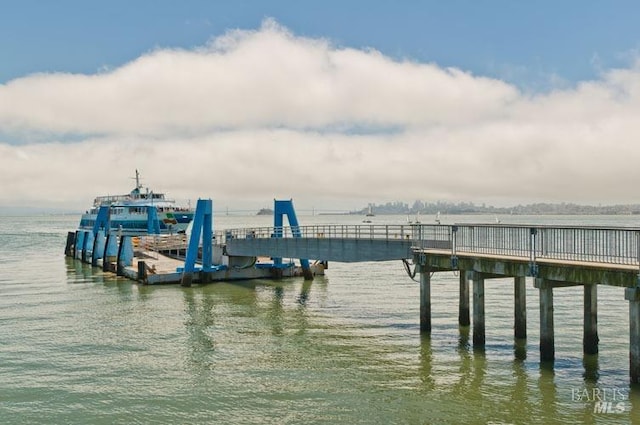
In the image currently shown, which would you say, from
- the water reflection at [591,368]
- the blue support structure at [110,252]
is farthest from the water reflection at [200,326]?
the blue support structure at [110,252]

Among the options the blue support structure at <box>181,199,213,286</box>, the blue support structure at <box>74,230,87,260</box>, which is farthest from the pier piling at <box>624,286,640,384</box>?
the blue support structure at <box>74,230,87,260</box>

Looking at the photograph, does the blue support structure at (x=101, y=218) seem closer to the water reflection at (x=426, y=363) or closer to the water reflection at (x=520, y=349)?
the water reflection at (x=426, y=363)

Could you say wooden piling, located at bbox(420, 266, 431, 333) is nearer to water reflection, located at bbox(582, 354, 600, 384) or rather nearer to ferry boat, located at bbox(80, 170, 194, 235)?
water reflection, located at bbox(582, 354, 600, 384)

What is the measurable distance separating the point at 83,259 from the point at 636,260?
65004 millimetres

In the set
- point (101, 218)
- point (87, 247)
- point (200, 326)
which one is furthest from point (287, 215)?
point (87, 247)

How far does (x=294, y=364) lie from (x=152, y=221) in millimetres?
62508

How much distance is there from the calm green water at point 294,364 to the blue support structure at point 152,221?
40.5 metres

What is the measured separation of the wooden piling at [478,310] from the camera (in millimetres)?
24703

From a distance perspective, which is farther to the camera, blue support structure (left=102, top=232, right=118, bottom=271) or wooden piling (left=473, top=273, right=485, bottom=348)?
blue support structure (left=102, top=232, right=118, bottom=271)

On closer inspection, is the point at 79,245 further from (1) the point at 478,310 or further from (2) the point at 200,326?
(1) the point at 478,310

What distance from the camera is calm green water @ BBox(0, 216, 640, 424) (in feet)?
60.4

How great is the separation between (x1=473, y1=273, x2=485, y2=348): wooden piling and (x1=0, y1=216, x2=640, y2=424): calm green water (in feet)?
2.17

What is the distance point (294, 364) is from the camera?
78.3 ft

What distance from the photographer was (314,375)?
22203mm
